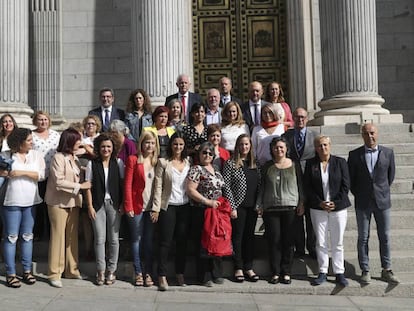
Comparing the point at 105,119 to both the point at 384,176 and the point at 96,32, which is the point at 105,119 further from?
the point at 96,32

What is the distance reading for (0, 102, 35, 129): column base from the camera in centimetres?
1105

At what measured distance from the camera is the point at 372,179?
6844mm

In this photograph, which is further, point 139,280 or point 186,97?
point 186,97

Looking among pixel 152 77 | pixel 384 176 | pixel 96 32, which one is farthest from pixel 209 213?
pixel 96 32

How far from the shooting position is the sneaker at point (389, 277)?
667cm

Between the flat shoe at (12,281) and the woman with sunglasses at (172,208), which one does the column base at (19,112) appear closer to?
the flat shoe at (12,281)

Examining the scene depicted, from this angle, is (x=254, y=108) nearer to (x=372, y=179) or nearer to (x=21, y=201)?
(x=372, y=179)

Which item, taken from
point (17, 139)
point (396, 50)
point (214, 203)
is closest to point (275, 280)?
point (214, 203)

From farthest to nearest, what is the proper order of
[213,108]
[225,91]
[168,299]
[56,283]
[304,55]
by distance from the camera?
[304,55], [225,91], [213,108], [56,283], [168,299]

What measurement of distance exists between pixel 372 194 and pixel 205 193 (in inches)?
83.3

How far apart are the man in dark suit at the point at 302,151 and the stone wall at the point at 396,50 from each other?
23.2 ft

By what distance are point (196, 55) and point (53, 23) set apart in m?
3.72

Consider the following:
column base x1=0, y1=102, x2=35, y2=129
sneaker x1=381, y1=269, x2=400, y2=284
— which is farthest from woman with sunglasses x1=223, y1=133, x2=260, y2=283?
column base x1=0, y1=102, x2=35, y2=129

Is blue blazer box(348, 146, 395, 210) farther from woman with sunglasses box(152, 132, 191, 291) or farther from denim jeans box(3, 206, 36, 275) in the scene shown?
denim jeans box(3, 206, 36, 275)
